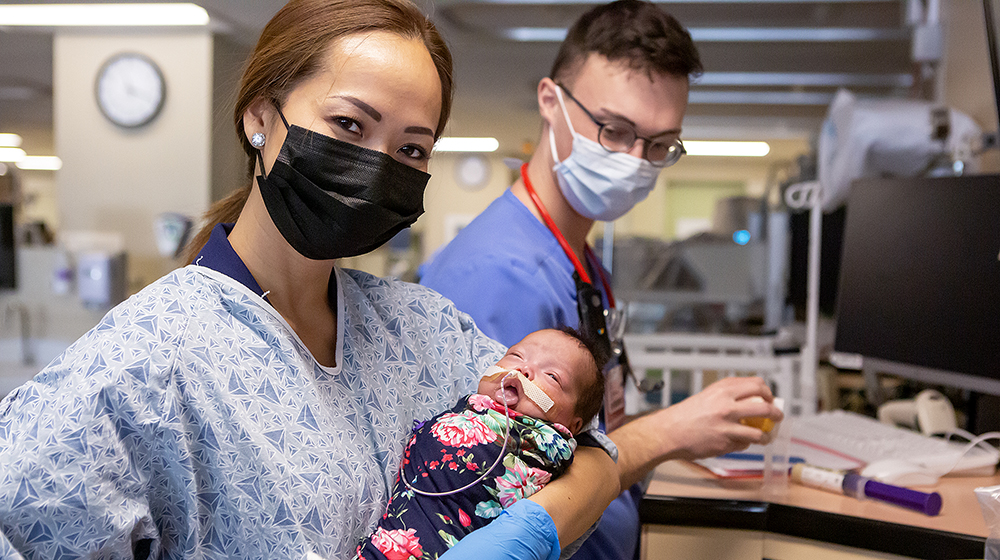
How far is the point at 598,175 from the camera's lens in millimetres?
1468

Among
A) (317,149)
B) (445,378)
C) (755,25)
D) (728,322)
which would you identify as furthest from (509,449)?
(755,25)

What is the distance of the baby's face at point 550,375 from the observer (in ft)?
3.43

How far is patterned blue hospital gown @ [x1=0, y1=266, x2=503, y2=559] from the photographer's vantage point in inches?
24.3

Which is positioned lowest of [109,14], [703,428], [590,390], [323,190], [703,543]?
[703,543]

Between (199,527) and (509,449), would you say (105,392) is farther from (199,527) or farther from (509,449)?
(509,449)

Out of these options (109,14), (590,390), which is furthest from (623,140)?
(109,14)

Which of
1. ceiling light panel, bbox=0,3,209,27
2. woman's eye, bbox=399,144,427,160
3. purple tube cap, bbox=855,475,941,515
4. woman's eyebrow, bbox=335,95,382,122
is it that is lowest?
purple tube cap, bbox=855,475,941,515

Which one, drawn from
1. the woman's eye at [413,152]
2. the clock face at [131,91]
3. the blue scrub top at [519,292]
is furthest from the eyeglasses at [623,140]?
the clock face at [131,91]

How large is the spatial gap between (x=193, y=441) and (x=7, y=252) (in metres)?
4.85

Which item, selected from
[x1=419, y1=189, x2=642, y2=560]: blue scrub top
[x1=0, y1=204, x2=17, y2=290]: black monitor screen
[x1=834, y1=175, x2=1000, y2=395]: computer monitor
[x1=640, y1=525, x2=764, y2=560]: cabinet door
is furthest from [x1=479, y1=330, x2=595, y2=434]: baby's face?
[x1=0, y1=204, x2=17, y2=290]: black monitor screen

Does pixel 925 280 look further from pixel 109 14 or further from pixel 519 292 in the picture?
pixel 109 14

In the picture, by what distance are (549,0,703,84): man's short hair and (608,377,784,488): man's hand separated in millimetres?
657

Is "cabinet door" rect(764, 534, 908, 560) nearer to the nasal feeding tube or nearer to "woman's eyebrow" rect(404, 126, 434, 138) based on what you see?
the nasal feeding tube

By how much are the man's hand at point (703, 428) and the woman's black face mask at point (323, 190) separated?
0.63 m
